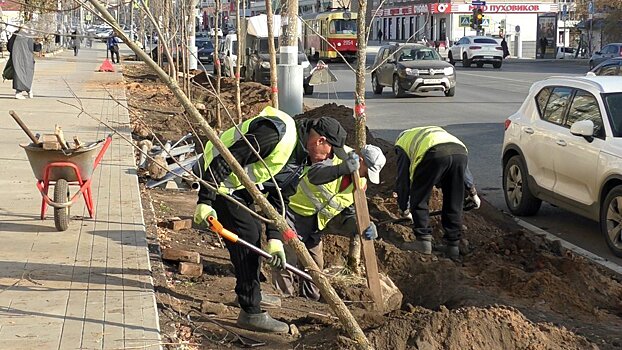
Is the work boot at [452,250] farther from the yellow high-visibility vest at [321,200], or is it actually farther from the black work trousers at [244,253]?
the black work trousers at [244,253]

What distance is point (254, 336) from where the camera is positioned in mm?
5684

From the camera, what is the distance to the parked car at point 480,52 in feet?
151

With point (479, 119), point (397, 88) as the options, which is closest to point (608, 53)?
point (397, 88)

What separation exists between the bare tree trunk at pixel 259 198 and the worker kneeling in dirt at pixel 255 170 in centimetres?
111

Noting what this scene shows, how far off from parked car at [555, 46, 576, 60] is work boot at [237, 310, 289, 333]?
57.0m

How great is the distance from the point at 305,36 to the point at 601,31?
20.0m

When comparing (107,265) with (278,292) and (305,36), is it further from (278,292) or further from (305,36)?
(305,36)

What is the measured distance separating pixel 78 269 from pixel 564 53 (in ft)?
190

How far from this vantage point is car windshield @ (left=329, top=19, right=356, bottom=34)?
50500 mm

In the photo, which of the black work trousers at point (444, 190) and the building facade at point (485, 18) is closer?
the black work trousers at point (444, 190)

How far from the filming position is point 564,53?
6078 centimetres

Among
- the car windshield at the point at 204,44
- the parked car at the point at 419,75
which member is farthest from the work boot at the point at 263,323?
the car windshield at the point at 204,44

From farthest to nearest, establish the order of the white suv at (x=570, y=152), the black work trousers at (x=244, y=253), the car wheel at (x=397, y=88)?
the car wheel at (x=397, y=88) → the white suv at (x=570, y=152) → the black work trousers at (x=244, y=253)

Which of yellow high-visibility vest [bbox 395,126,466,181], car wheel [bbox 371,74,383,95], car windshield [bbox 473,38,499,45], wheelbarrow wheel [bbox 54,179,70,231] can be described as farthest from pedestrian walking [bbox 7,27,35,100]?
car windshield [bbox 473,38,499,45]
